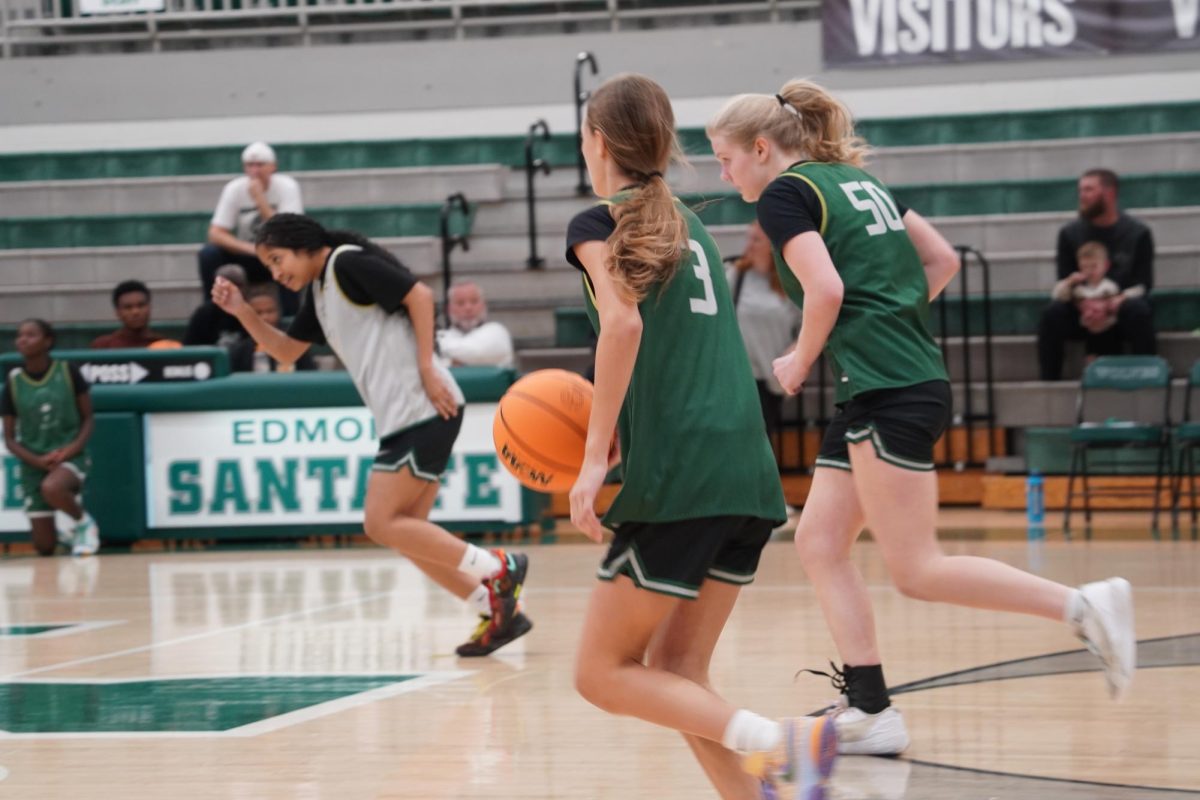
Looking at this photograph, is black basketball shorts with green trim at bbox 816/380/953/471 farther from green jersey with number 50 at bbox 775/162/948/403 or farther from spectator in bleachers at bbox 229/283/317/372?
spectator in bleachers at bbox 229/283/317/372

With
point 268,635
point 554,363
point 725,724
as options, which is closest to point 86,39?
point 554,363

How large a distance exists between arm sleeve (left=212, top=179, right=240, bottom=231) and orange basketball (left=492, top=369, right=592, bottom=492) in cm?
861

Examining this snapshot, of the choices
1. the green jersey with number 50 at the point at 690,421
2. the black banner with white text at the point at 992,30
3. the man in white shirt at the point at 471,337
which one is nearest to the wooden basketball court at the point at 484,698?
the green jersey with number 50 at the point at 690,421

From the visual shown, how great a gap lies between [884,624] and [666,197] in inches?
133

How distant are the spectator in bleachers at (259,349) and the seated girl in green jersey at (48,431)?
1037 mm

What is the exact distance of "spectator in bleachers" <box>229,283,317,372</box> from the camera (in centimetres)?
1058

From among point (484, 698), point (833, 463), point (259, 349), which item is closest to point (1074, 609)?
point (833, 463)

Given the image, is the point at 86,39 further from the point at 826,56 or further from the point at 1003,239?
the point at 1003,239

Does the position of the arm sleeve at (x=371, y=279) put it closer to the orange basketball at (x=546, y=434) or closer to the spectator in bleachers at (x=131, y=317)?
the orange basketball at (x=546, y=434)

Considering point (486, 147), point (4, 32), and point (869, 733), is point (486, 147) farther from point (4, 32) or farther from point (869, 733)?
point (869, 733)

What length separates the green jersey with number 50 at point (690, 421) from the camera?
3.03 meters

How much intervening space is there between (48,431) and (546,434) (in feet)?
23.8

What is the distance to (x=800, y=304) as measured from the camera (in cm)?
403

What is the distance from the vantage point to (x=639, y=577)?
3021 millimetres
